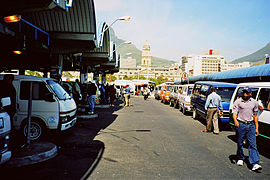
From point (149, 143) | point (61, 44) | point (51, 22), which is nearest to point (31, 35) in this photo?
point (51, 22)

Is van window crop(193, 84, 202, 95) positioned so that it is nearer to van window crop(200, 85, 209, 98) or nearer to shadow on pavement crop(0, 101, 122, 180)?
van window crop(200, 85, 209, 98)

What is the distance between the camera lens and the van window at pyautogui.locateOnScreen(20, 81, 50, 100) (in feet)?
25.1

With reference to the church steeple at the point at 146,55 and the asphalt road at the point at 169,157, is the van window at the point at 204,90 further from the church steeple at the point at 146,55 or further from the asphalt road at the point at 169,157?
the church steeple at the point at 146,55

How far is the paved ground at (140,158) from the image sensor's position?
484cm

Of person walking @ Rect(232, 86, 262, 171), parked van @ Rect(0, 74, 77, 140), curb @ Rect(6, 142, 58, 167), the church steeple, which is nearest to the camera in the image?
curb @ Rect(6, 142, 58, 167)

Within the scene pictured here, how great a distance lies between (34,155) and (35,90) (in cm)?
278

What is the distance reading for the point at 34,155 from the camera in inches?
218

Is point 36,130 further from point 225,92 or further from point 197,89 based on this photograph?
point 197,89

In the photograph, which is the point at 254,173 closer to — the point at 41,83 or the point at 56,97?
the point at 56,97

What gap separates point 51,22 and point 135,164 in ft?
34.6

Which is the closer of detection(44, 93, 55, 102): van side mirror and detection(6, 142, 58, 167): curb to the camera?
detection(6, 142, 58, 167): curb

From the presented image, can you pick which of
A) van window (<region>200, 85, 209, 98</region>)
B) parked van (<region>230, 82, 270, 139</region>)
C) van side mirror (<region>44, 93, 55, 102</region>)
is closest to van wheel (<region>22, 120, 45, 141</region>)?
van side mirror (<region>44, 93, 55, 102</region>)

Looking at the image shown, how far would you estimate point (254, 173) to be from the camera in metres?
5.15

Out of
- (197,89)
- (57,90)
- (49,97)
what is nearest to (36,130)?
(49,97)
